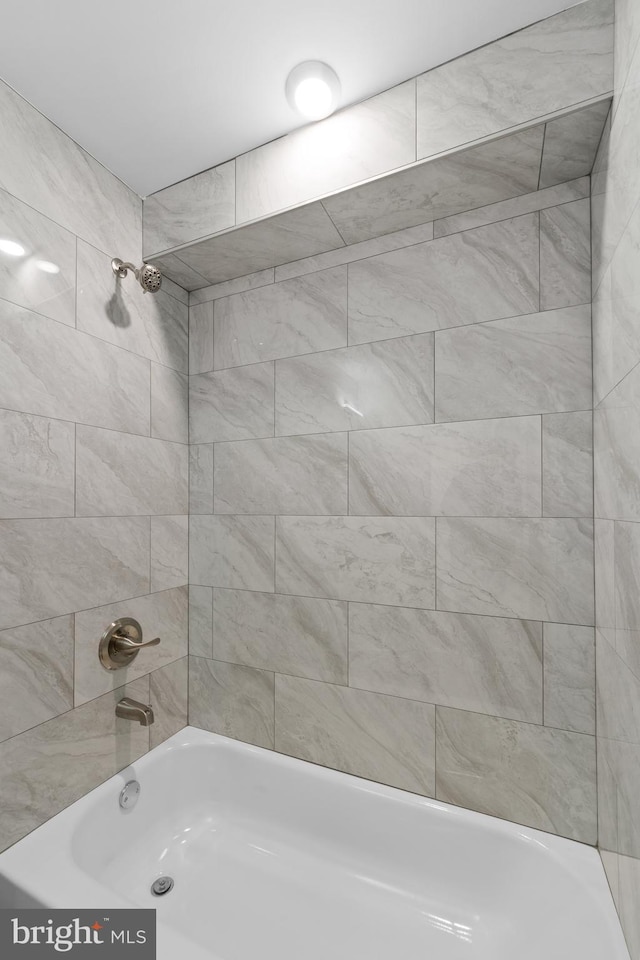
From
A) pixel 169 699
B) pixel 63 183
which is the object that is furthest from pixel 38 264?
pixel 169 699

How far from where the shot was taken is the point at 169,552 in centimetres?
186

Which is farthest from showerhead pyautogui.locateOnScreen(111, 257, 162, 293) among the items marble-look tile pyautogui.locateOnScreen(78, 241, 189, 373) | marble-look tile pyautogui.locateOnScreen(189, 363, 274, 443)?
marble-look tile pyautogui.locateOnScreen(189, 363, 274, 443)

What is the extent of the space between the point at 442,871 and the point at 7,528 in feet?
5.35

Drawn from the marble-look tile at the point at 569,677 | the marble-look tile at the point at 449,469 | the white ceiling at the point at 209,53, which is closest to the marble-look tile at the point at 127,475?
the marble-look tile at the point at 449,469

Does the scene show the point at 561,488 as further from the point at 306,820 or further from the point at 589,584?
the point at 306,820

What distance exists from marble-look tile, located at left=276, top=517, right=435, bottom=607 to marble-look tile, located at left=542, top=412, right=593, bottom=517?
0.36m

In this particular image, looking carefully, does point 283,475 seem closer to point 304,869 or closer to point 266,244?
point 266,244

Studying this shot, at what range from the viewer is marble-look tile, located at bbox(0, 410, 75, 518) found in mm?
1303

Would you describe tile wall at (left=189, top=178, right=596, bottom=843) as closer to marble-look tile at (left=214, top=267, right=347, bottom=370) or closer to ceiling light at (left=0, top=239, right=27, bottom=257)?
marble-look tile at (left=214, top=267, right=347, bottom=370)

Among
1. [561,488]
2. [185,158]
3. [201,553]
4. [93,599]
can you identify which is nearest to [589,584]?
[561,488]

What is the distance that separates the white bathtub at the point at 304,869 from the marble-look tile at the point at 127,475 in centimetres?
91

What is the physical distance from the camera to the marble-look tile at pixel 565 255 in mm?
1339

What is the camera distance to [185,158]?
62.2 inches
